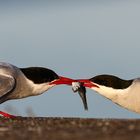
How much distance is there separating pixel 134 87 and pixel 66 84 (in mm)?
Result: 1694

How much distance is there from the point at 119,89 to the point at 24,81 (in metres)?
1.86

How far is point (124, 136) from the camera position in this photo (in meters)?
6.66

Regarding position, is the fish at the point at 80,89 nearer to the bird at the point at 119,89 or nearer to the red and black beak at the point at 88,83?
the red and black beak at the point at 88,83

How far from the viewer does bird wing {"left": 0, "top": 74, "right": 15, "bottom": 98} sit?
12.4 metres

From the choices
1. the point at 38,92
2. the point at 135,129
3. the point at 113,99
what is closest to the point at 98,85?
the point at 113,99

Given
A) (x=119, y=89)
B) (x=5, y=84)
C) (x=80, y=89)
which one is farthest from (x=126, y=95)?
(x=5, y=84)

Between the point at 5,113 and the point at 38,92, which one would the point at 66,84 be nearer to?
the point at 38,92

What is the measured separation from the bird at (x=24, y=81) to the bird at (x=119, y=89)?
3.08 ft

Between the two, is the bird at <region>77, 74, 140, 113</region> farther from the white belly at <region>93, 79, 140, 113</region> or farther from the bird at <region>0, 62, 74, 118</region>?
the bird at <region>0, 62, 74, 118</region>

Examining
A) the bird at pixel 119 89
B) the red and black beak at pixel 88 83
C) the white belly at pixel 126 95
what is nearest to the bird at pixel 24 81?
the red and black beak at pixel 88 83

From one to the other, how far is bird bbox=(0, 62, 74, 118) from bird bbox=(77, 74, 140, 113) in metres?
0.94

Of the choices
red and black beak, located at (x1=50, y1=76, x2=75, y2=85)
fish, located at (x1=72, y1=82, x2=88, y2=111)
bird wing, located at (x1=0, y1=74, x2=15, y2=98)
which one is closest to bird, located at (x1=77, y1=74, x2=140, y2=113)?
fish, located at (x1=72, y1=82, x2=88, y2=111)

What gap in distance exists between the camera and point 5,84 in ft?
40.7

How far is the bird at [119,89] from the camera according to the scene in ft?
40.1
